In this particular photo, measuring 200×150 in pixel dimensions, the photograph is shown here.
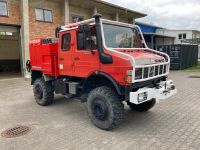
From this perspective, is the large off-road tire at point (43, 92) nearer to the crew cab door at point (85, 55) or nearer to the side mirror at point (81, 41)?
the crew cab door at point (85, 55)

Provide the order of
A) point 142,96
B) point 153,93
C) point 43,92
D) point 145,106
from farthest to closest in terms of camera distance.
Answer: point 43,92 < point 145,106 < point 153,93 < point 142,96

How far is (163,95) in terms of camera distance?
5152mm

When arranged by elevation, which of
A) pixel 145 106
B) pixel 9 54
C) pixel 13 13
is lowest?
pixel 145 106

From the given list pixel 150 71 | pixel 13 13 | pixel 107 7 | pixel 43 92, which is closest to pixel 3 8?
pixel 13 13

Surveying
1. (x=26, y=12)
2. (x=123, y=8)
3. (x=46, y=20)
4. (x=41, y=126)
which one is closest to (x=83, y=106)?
(x=41, y=126)

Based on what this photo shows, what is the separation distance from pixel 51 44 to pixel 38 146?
3372 mm

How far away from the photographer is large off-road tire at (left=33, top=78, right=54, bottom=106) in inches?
283

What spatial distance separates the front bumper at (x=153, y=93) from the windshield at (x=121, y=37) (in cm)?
130

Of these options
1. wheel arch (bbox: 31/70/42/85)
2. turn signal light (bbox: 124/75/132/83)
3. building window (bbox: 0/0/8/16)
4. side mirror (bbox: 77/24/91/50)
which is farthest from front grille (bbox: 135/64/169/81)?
building window (bbox: 0/0/8/16)

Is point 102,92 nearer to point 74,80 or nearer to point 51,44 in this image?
point 74,80

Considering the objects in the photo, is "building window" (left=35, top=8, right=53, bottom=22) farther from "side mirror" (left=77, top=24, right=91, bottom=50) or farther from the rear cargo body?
"side mirror" (left=77, top=24, right=91, bottom=50)

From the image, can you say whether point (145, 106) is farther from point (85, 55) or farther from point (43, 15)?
point (43, 15)

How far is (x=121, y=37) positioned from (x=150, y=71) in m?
1.22

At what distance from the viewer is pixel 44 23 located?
49.3 ft
